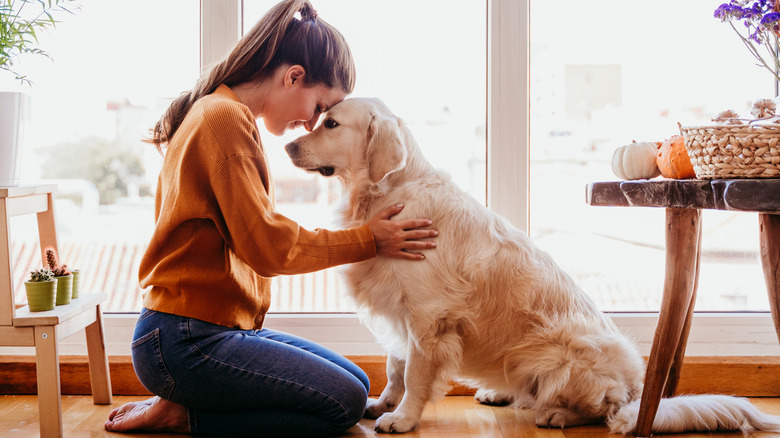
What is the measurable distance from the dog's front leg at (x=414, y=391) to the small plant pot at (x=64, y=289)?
38.9 inches

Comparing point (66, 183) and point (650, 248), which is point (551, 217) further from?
point (66, 183)

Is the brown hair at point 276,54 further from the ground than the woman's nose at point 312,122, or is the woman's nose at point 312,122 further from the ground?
the brown hair at point 276,54

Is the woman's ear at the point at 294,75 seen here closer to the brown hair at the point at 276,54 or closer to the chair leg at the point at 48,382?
the brown hair at the point at 276,54

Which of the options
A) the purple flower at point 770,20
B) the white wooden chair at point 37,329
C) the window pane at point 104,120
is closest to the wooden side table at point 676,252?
the purple flower at point 770,20

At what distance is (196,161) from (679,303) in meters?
1.31

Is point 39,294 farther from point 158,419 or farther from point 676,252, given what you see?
point 676,252

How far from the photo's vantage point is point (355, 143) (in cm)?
190

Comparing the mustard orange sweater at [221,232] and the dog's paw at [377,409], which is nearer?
the mustard orange sweater at [221,232]

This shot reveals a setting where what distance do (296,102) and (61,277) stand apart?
2.80 feet

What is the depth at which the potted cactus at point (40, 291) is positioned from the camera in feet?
5.89

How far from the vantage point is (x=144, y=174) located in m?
2.48

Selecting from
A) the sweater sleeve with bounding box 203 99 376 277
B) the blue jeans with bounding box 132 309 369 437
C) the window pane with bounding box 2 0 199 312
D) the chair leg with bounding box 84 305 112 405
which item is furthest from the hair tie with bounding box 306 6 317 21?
the chair leg with bounding box 84 305 112 405

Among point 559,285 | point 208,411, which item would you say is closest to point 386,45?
point 559,285

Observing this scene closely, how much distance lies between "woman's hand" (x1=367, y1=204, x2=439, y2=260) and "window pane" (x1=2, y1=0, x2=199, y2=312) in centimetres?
110
